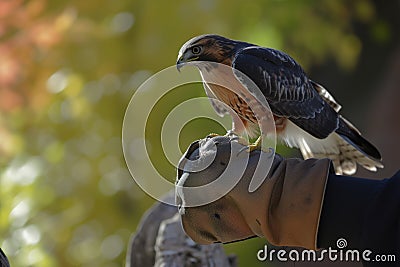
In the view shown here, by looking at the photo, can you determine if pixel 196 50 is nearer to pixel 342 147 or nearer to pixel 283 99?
pixel 283 99

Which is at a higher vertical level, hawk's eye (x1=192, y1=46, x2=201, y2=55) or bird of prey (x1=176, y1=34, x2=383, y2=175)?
hawk's eye (x1=192, y1=46, x2=201, y2=55)

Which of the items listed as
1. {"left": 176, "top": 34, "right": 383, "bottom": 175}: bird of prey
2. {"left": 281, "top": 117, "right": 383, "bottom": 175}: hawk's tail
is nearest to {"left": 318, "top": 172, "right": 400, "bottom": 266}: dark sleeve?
{"left": 176, "top": 34, "right": 383, "bottom": 175}: bird of prey

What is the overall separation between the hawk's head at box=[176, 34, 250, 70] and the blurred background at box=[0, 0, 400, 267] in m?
1.55

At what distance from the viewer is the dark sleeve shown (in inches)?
59.5

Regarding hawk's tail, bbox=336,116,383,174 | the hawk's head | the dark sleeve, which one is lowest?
hawk's tail, bbox=336,116,383,174

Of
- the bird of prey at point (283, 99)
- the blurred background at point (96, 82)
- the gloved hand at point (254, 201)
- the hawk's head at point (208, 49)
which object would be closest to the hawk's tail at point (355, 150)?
the bird of prey at point (283, 99)

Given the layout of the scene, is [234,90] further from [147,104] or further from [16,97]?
[16,97]

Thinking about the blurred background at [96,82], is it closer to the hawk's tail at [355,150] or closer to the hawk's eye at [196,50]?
the hawk's tail at [355,150]

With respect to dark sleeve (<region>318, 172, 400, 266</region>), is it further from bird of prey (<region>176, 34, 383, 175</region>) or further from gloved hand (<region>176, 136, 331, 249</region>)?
bird of prey (<region>176, 34, 383, 175</region>)

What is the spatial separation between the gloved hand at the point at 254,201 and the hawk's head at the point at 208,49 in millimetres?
499

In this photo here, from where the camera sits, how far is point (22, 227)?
144 inches

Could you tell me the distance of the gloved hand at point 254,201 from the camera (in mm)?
1682

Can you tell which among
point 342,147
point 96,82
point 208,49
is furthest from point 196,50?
point 96,82

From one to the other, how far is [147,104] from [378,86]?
7.57 feet
